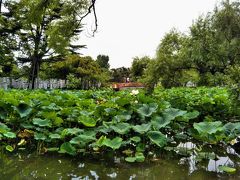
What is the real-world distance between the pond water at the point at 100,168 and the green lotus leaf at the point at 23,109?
55cm

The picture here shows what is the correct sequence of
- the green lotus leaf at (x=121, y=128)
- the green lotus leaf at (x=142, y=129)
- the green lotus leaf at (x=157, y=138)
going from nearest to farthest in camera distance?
the green lotus leaf at (x=157, y=138), the green lotus leaf at (x=142, y=129), the green lotus leaf at (x=121, y=128)

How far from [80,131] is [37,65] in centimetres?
2692

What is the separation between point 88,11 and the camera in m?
11.9

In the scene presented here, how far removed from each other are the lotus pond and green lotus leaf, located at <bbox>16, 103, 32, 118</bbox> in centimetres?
1

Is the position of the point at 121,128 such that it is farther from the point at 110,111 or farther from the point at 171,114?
the point at 171,114

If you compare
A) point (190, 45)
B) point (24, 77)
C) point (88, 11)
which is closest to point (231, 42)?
point (190, 45)

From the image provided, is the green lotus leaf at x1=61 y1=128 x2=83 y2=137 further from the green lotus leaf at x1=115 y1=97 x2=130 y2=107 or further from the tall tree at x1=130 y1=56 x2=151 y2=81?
the tall tree at x1=130 y1=56 x2=151 y2=81

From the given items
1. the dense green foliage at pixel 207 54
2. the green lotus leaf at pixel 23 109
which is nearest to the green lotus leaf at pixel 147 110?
the green lotus leaf at pixel 23 109

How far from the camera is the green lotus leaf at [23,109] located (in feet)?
14.3

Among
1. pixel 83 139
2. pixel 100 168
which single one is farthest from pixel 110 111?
pixel 100 168

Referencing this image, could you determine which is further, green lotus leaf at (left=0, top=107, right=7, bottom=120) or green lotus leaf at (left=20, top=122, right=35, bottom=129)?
green lotus leaf at (left=0, top=107, right=7, bottom=120)

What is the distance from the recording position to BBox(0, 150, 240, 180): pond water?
3320 mm

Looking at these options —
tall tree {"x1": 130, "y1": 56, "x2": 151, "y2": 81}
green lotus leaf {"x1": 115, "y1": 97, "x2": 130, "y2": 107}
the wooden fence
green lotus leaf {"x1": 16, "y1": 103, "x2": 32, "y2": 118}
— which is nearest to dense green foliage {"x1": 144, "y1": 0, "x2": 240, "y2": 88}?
the wooden fence

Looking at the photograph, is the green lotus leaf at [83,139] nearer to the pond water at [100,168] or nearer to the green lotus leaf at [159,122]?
the pond water at [100,168]
